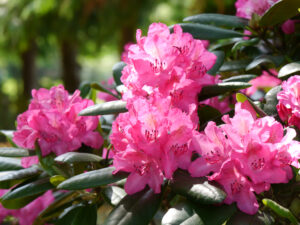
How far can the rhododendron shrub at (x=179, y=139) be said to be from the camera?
2.21 ft

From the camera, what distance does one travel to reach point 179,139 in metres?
0.72

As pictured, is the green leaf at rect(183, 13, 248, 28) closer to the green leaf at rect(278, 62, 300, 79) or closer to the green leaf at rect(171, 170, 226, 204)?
the green leaf at rect(278, 62, 300, 79)

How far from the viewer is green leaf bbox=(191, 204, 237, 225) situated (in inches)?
25.6

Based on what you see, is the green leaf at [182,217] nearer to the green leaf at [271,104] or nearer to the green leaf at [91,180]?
the green leaf at [91,180]

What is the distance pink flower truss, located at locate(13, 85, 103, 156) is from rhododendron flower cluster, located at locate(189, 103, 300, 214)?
34cm

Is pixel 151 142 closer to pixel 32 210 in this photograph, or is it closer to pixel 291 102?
pixel 291 102

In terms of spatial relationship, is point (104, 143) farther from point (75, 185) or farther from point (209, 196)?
point (209, 196)

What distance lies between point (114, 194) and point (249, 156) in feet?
0.93

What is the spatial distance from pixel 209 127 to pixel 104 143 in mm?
375

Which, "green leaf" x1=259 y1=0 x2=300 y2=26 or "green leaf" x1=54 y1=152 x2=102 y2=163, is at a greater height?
"green leaf" x1=259 y1=0 x2=300 y2=26

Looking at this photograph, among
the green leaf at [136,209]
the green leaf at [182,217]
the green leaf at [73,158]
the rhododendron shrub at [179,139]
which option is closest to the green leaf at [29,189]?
the rhododendron shrub at [179,139]

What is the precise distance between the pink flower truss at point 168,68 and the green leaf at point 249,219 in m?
0.19

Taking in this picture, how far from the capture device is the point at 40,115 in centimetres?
93

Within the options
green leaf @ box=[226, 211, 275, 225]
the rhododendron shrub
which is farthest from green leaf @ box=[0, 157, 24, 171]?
green leaf @ box=[226, 211, 275, 225]
